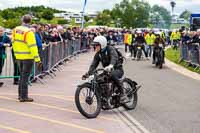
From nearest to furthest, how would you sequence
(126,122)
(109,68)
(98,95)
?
(126,122) → (98,95) → (109,68)

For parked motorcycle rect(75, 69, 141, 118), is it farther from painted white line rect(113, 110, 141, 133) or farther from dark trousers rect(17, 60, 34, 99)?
dark trousers rect(17, 60, 34, 99)

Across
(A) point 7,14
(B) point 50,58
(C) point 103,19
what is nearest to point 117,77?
(B) point 50,58

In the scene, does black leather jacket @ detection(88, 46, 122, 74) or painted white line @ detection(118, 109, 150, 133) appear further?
black leather jacket @ detection(88, 46, 122, 74)

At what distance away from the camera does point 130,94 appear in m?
11.5

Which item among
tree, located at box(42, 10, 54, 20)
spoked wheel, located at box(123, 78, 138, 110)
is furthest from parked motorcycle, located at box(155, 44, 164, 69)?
tree, located at box(42, 10, 54, 20)

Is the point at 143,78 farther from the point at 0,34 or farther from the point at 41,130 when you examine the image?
the point at 41,130

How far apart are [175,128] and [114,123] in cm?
119

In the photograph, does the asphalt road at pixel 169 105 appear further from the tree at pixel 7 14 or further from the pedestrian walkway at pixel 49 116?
the tree at pixel 7 14

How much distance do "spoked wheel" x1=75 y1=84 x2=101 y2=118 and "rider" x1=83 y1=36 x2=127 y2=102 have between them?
1.43 ft

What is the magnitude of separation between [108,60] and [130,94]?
1.01 metres

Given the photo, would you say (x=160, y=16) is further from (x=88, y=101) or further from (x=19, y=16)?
(x=88, y=101)

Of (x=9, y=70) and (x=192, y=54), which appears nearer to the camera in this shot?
(x=9, y=70)

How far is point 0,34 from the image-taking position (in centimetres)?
1542

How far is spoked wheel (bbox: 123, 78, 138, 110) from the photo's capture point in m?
11.4
